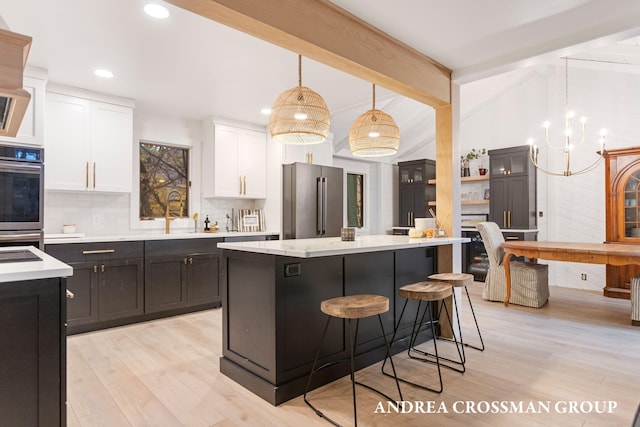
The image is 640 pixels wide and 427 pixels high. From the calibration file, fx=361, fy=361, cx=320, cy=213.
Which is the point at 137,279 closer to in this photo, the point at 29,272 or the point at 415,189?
the point at 29,272

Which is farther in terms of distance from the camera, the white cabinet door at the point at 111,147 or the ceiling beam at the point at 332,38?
the white cabinet door at the point at 111,147

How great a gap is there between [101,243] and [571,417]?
163 inches

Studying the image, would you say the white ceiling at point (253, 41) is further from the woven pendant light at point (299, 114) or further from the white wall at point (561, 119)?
the white wall at point (561, 119)

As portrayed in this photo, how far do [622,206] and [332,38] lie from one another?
16.8 feet

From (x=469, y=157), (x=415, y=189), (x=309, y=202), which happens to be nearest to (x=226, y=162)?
(x=309, y=202)

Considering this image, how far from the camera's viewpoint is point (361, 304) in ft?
6.80

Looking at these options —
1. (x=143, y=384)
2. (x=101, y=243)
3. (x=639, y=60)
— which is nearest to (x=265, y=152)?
(x=101, y=243)

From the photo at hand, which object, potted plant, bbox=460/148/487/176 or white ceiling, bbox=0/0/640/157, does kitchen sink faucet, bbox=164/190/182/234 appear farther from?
potted plant, bbox=460/148/487/176

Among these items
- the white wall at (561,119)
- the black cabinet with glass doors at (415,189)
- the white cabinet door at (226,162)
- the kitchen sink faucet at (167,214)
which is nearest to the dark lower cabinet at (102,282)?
the kitchen sink faucet at (167,214)

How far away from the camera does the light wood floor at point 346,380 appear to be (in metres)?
2.07

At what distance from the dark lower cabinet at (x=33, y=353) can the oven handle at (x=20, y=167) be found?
248cm

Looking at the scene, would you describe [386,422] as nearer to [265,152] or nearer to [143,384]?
[143,384]

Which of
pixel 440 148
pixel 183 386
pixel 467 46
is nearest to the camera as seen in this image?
pixel 183 386

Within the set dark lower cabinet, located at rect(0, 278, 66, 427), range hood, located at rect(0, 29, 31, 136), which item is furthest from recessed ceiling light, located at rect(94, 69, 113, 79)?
dark lower cabinet, located at rect(0, 278, 66, 427)
